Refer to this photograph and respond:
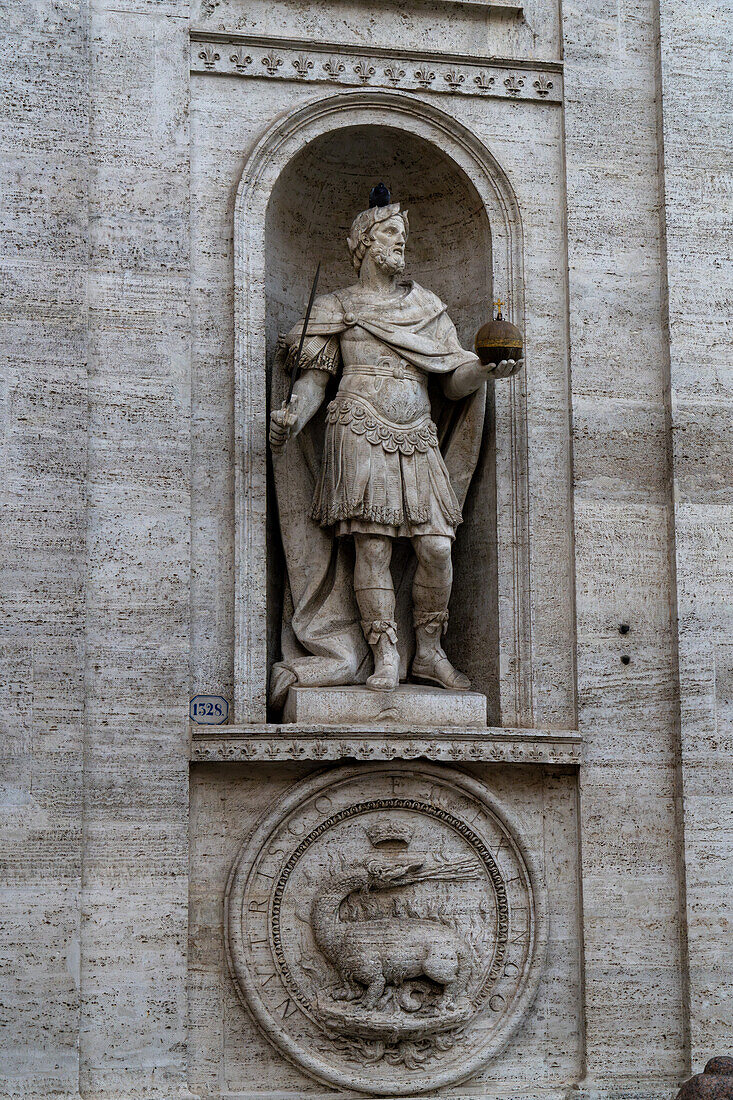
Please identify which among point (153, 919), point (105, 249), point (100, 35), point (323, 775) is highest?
point (100, 35)

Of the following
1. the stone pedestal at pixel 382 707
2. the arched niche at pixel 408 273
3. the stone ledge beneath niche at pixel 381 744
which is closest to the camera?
the stone ledge beneath niche at pixel 381 744

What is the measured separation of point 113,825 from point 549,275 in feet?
12.9

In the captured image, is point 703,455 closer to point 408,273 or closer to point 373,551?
point 373,551

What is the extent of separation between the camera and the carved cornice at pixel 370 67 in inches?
380

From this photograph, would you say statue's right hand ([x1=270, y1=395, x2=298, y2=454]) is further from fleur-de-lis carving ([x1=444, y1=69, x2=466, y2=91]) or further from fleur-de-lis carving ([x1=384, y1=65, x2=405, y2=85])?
fleur-de-lis carving ([x1=444, y1=69, x2=466, y2=91])

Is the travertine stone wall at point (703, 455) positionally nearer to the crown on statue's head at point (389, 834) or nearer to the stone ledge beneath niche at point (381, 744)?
the stone ledge beneath niche at point (381, 744)

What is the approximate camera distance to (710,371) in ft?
32.4

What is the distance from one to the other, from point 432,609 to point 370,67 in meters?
3.11

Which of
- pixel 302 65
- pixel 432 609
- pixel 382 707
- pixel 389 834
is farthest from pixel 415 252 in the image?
pixel 389 834

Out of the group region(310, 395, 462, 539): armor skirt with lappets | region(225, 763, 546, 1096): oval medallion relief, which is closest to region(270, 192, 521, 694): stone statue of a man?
region(310, 395, 462, 539): armor skirt with lappets

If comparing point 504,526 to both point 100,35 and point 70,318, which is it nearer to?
point 70,318

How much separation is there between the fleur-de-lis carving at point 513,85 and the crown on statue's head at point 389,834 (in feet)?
14.0

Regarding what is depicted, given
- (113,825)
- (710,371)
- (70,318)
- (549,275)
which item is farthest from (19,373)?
(710,371)

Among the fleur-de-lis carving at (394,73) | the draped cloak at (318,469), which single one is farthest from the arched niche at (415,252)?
the fleur-de-lis carving at (394,73)
